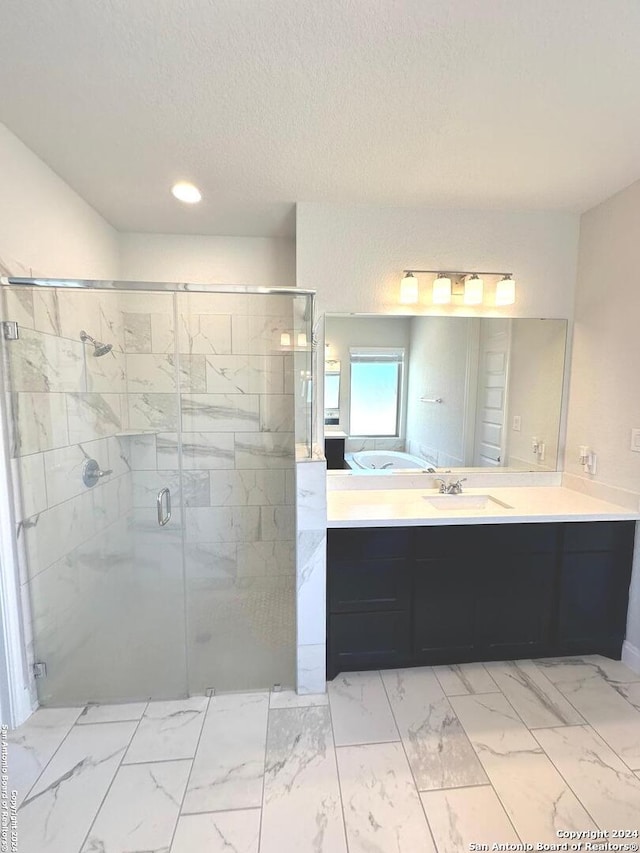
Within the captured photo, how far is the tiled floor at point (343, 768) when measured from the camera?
48.8 inches

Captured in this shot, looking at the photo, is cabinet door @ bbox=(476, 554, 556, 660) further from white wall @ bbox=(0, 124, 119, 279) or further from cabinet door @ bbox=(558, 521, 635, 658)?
white wall @ bbox=(0, 124, 119, 279)

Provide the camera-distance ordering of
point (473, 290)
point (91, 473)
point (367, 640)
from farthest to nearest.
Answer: point (473, 290) < point (91, 473) < point (367, 640)

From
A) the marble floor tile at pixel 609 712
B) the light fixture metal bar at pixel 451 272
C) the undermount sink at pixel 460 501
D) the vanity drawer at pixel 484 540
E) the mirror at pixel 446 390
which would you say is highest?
the light fixture metal bar at pixel 451 272

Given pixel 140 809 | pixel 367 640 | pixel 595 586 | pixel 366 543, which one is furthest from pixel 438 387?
pixel 140 809

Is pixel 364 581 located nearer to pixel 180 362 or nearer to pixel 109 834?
pixel 109 834

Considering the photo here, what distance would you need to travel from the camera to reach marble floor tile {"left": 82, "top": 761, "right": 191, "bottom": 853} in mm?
1207

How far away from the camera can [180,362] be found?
2.30m

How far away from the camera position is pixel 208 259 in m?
2.67

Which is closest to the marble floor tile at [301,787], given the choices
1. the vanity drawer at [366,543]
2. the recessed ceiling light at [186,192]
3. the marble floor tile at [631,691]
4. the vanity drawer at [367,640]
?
the vanity drawer at [367,640]

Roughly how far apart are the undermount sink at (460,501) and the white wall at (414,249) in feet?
3.73

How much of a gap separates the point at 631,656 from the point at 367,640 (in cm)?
145

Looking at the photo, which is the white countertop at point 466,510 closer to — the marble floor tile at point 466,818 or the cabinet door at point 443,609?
the cabinet door at point 443,609

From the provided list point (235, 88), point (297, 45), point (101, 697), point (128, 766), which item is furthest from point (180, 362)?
point (128, 766)

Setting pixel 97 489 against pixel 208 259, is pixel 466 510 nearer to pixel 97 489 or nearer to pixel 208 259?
pixel 97 489
